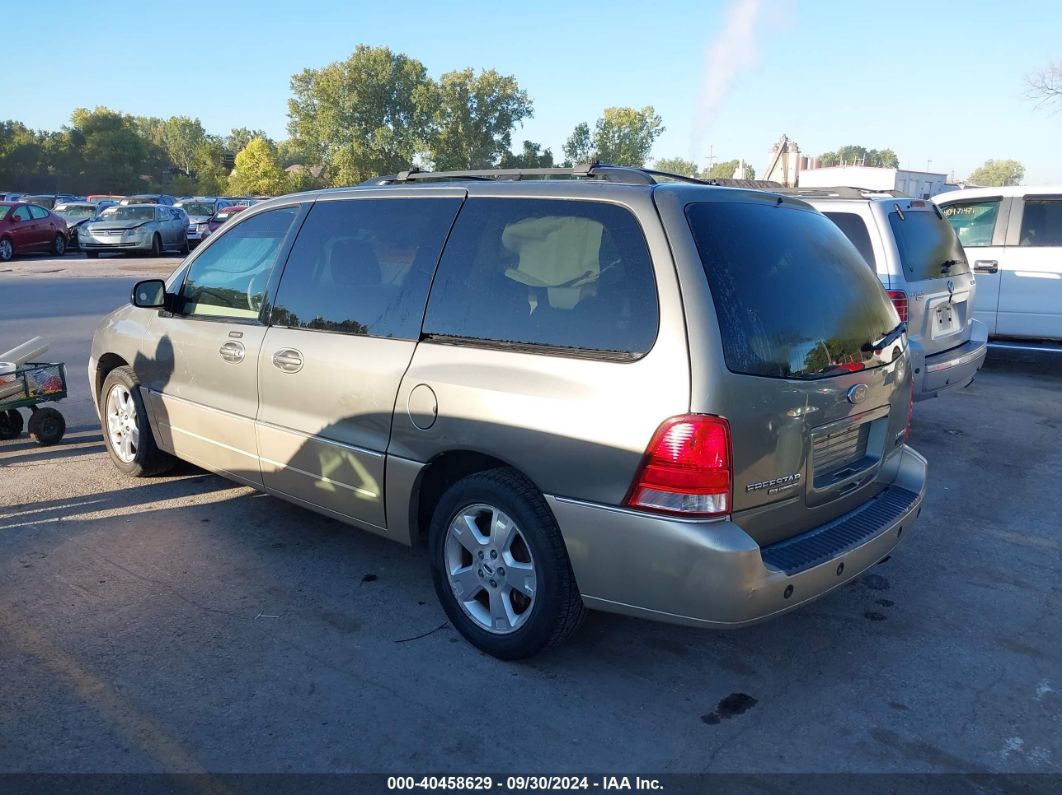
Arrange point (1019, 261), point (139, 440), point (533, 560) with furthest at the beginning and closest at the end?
point (1019, 261)
point (139, 440)
point (533, 560)

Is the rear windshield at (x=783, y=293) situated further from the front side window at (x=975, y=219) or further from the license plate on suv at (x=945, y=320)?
the front side window at (x=975, y=219)

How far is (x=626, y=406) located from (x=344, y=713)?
59.2 inches

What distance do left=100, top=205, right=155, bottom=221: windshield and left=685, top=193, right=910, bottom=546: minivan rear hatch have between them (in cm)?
2654

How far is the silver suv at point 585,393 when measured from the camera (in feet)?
9.58

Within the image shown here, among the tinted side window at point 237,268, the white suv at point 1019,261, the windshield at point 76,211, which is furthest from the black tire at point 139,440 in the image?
the windshield at point 76,211

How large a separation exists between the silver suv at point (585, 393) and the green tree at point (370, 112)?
83.9 m

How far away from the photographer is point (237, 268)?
4.84 m

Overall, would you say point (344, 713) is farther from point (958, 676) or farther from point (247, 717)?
point (958, 676)

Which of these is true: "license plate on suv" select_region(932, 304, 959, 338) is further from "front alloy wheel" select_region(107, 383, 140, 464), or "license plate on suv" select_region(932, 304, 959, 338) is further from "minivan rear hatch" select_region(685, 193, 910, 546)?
"front alloy wheel" select_region(107, 383, 140, 464)

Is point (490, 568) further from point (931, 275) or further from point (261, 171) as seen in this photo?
point (261, 171)

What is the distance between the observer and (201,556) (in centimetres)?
445

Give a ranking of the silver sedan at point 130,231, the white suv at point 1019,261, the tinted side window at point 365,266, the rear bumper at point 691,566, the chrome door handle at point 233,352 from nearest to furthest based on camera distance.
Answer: the rear bumper at point 691,566
the tinted side window at point 365,266
the chrome door handle at point 233,352
the white suv at point 1019,261
the silver sedan at point 130,231

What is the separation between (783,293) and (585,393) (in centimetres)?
88

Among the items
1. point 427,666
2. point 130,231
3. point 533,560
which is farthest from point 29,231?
point 533,560
